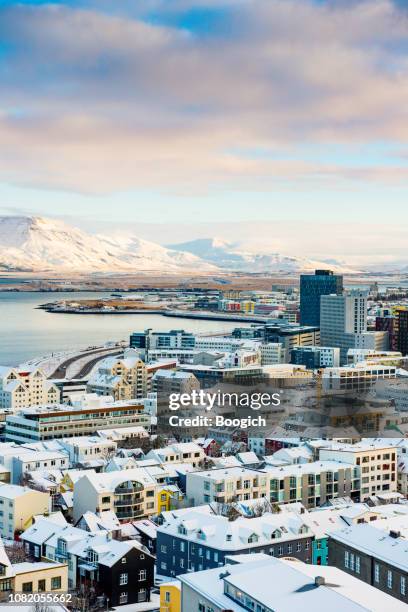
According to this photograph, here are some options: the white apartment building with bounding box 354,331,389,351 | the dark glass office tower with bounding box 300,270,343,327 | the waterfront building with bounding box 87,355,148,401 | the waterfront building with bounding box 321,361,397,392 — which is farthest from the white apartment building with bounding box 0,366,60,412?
the dark glass office tower with bounding box 300,270,343,327

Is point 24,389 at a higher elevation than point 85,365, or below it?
higher

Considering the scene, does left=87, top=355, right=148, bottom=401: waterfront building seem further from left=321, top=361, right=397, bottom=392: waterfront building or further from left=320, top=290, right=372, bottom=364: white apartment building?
left=320, top=290, right=372, bottom=364: white apartment building

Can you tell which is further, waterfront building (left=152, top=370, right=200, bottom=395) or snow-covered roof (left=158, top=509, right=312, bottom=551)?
waterfront building (left=152, top=370, right=200, bottom=395)

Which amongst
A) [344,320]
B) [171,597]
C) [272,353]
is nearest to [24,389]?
[272,353]
